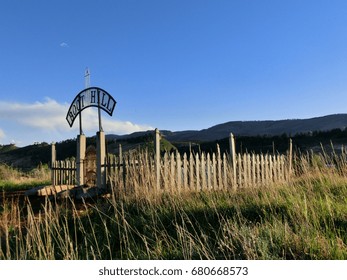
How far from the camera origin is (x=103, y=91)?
11719mm

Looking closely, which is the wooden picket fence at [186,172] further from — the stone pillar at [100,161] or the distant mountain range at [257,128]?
the distant mountain range at [257,128]

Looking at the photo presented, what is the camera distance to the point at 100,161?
995cm

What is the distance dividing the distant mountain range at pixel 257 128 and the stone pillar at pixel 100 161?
1976 inches

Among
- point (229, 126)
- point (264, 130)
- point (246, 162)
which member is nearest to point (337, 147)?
point (246, 162)

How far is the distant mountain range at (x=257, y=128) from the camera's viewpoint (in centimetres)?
6175

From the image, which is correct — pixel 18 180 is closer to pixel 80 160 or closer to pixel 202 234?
pixel 80 160

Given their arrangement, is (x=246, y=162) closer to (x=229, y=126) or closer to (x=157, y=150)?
(x=157, y=150)

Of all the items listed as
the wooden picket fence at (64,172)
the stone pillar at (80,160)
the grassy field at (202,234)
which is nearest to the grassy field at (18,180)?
the wooden picket fence at (64,172)

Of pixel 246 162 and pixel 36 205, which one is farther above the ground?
pixel 246 162

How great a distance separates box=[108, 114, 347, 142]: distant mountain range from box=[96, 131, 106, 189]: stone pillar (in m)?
50.2

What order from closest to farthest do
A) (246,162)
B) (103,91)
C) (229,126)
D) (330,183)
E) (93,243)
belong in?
(93,243) < (330,183) < (246,162) < (103,91) < (229,126)

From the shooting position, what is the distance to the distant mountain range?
61.8 metres

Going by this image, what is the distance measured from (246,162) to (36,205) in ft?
18.5

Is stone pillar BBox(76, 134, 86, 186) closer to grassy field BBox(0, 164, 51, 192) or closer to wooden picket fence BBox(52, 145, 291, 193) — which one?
wooden picket fence BBox(52, 145, 291, 193)
